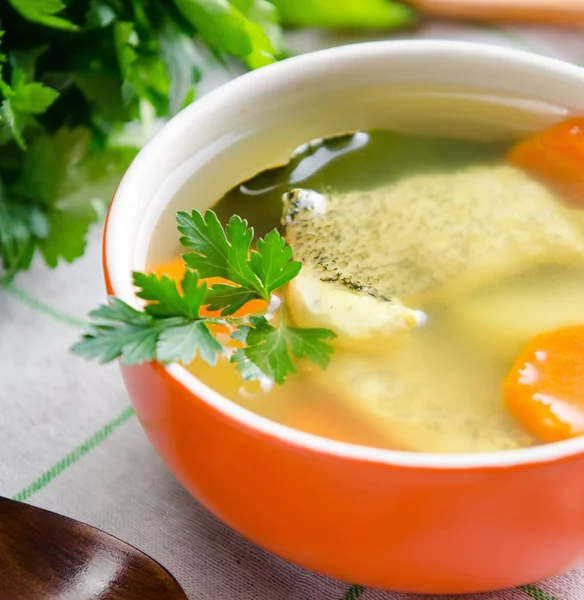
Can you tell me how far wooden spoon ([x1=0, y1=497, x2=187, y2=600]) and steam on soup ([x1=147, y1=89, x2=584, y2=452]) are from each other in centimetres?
19

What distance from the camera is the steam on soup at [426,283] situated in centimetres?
78

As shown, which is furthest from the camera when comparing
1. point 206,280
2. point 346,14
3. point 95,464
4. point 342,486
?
point 346,14

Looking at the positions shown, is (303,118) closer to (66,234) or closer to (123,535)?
(66,234)

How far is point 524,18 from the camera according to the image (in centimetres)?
170

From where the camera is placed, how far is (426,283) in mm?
913

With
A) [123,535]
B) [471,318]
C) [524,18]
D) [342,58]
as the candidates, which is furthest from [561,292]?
[524,18]

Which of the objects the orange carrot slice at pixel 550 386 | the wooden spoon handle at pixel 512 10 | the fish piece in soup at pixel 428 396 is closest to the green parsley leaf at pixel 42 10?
the fish piece in soup at pixel 428 396

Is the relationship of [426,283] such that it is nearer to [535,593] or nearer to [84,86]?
[535,593]

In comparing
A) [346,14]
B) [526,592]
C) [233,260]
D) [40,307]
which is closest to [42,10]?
[40,307]

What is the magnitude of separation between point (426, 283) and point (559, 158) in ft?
0.94

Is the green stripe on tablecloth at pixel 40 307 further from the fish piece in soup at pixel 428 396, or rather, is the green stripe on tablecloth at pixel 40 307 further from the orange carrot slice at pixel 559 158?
the orange carrot slice at pixel 559 158

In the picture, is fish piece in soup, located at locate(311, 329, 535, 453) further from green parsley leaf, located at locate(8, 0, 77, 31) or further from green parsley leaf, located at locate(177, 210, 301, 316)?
green parsley leaf, located at locate(8, 0, 77, 31)

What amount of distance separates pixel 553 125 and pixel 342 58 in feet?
0.94

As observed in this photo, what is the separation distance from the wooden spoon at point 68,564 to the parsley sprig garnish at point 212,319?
0.70 ft
